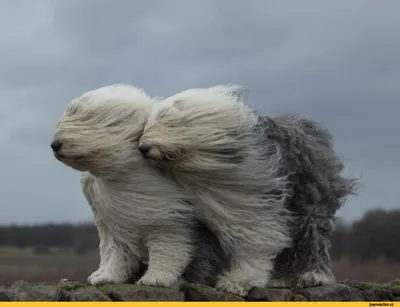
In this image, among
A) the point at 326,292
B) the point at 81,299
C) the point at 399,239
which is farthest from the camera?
the point at 399,239

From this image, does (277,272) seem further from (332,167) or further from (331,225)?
(332,167)

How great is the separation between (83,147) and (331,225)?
155cm

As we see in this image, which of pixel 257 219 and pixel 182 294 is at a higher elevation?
pixel 257 219

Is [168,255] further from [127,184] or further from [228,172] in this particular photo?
[228,172]

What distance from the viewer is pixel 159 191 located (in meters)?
4.09

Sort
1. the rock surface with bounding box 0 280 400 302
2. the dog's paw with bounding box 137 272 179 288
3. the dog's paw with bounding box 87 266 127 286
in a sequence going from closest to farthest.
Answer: the rock surface with bounding box 0 280 400 302 → the dog's paw with bounding box 137 272 179 288 → the dog's paw with bounding box 87 266 127 286

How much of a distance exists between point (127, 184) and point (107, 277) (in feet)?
1.88

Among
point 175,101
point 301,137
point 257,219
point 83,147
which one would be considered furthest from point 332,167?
point 83,147

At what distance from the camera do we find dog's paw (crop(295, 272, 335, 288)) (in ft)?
13.9

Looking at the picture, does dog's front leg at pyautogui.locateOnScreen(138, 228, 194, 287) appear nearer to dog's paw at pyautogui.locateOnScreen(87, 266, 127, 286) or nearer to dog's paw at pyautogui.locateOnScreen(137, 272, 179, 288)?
dog's paw at pyautogui.locateOnScreen(137, 272, 179, 288)

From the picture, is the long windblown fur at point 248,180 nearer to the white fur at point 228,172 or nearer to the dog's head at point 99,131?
the white fur at point 228,172

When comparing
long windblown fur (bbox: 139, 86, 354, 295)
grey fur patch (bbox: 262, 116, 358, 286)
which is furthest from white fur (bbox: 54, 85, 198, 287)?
grey fur patch (bbox: 262, 116, 358, 286)

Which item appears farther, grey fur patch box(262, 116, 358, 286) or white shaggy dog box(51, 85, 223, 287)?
grey fur patch box(262, 116, 358, 286)

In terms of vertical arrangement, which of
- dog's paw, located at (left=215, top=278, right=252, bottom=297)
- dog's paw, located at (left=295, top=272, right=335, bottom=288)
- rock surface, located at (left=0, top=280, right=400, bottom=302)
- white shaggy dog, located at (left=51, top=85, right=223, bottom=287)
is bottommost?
rock surface, located at (left=0, top=280, right=400, bottom=302)
